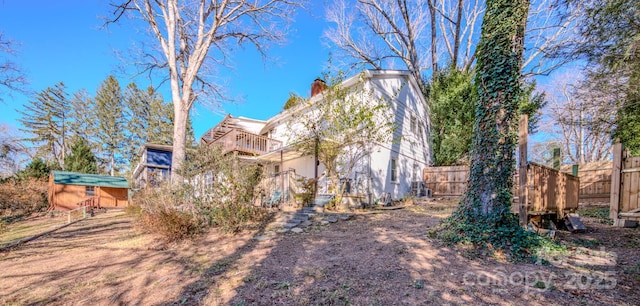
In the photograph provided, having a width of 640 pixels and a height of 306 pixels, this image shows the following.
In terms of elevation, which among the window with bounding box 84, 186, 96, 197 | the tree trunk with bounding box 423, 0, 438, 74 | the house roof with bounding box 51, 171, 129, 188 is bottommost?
the window with bounding box 84, 186, 96, 197

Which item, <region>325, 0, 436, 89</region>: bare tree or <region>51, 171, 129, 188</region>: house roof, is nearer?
<region>51, 171, 129, 188</region>: house roof

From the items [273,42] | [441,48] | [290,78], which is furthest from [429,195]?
[441,48]

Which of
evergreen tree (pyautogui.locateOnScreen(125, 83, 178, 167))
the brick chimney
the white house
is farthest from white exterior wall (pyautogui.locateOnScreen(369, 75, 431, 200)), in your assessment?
evergreen tree (pyautogui.locateOnScreen(125, 83, 178, 167))

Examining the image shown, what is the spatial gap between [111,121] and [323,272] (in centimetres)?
3334

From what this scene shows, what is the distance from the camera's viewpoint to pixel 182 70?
39.2ft

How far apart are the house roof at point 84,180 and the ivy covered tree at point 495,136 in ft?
72.2

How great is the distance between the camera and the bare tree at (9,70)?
8430mm

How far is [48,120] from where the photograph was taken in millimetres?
26953

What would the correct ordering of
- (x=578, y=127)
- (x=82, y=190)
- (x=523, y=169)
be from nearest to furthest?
(x=523, y=169) → (x=578, y=127) → (x=82, y=190)

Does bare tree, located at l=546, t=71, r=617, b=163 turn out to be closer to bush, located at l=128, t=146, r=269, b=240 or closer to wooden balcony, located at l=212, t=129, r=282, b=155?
bush, located at l=128, t=146, r=269, b=240

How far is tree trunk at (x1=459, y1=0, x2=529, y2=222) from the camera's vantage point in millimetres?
4426

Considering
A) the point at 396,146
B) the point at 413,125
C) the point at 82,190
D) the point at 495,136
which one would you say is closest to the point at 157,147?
the point at 82,190

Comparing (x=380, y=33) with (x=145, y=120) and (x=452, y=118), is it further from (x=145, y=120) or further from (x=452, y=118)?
(x=145, y=120)

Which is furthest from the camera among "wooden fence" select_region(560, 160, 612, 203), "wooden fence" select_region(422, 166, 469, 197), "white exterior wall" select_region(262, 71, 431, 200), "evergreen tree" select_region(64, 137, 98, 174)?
"evergreen tree" select_region(64, 137, 98, 174)
